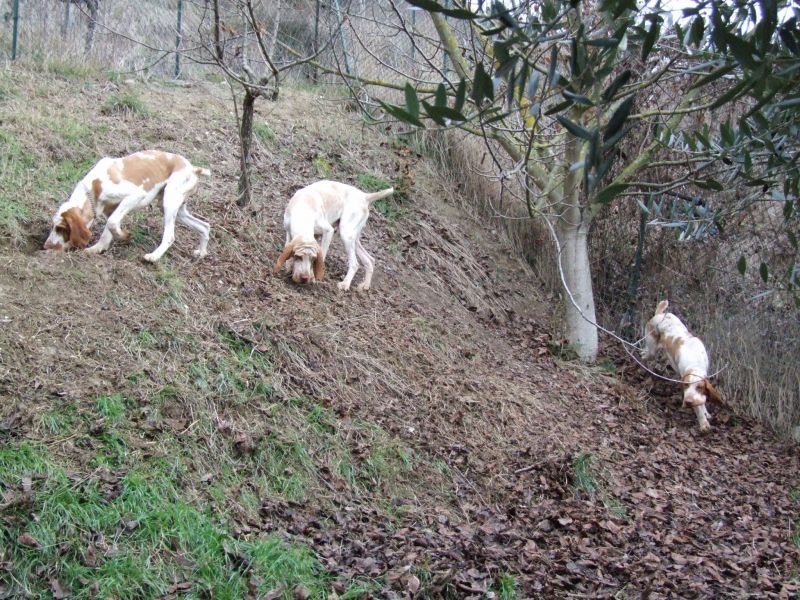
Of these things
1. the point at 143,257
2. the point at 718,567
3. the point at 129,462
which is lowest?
the point at 718,567

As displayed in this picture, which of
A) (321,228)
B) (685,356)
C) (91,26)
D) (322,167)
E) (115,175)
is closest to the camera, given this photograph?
(115,175)

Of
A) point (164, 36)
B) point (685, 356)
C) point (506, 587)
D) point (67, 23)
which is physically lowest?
point (506, 587)

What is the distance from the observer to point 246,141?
8.84 meters

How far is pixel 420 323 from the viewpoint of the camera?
9.21m

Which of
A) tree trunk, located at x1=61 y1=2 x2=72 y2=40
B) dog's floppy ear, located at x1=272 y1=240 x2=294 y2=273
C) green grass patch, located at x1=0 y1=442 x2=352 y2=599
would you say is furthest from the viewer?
tree trunk, located at x1=61 y1=2 x2=72 y2=40

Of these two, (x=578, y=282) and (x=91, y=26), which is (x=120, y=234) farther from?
(x=91, y=26)

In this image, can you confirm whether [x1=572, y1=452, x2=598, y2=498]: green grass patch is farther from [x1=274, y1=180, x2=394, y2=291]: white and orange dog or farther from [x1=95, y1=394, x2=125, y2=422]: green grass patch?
[x1=95, y1=394, x2=125, y2=422]: green grass patch

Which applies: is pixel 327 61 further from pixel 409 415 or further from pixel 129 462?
pixel 129 462

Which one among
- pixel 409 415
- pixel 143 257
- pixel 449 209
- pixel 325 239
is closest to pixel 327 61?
pixel 449 209

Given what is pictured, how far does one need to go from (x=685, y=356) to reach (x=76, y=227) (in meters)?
6.51

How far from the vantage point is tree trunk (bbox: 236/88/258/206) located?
8547 millimetres

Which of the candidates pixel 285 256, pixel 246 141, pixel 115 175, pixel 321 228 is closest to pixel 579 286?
pixel 321 228

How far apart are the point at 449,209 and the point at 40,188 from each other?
5.82 meters

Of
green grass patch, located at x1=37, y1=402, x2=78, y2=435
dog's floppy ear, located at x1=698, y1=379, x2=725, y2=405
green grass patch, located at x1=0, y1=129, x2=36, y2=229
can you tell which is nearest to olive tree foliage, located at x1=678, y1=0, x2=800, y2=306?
green grass patch, located at x1=37, y1=402, x2=78, y2=435
